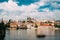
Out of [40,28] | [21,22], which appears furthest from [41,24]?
[21,22]

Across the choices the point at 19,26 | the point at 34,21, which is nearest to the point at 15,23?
→ the point at 19,26

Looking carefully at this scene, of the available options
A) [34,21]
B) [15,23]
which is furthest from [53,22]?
[15,23]

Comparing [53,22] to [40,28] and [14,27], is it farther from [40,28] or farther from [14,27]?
[14,27]

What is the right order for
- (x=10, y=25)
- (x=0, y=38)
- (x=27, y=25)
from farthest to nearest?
(x=27, y=25), (x=10, y=25), (x=0, y=38)

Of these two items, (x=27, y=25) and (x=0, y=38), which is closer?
(x=0, y=38)

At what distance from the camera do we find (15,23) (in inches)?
864

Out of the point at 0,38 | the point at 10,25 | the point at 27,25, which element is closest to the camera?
the point at 0,38

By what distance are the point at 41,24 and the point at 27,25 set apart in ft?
5.15

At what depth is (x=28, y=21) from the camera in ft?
72.0

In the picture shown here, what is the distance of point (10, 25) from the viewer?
20297 mm

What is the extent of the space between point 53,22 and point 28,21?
8.12 feet

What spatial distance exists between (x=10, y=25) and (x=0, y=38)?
9.49m

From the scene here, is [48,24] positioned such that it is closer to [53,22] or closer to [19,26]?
[53,22]

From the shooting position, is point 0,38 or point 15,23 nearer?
point 0,38
